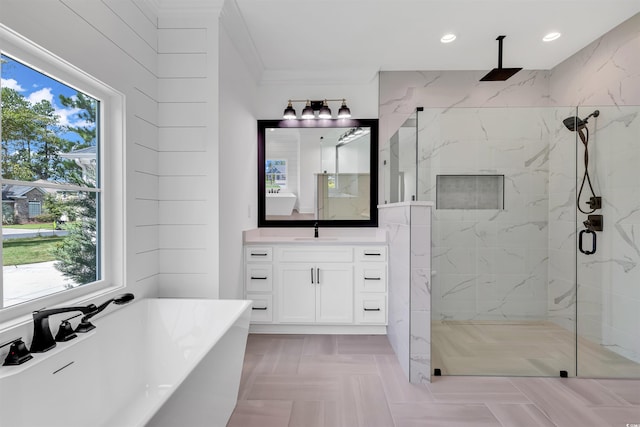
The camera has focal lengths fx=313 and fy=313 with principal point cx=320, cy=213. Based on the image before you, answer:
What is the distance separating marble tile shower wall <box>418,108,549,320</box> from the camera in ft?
7.91

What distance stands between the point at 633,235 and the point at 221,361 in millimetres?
2976

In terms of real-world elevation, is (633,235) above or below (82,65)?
below

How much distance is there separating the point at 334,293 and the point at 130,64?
2418 millimetres

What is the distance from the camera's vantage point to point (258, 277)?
3047 mm

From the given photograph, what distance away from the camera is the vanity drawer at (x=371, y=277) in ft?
9.97

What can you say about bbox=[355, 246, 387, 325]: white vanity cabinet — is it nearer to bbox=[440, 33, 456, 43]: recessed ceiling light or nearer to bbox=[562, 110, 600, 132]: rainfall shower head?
bbox=[562, 110, 600, 132]: rainfall shower head

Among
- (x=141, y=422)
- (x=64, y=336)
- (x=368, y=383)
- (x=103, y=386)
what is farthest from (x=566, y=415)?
(x=64, y=336)

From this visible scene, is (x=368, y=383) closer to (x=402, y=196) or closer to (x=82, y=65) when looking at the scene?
(x=402, y=196)

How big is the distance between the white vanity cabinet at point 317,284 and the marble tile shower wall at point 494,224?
2.41ft

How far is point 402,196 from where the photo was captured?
9.29 feet

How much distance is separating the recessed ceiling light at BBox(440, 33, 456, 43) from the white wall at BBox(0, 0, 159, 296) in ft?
7.58

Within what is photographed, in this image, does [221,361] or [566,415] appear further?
[566,415]

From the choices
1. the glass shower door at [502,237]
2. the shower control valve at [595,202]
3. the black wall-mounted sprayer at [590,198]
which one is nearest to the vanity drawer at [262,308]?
the glass shower door at [502,237]

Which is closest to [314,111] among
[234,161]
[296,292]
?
[234,161]
